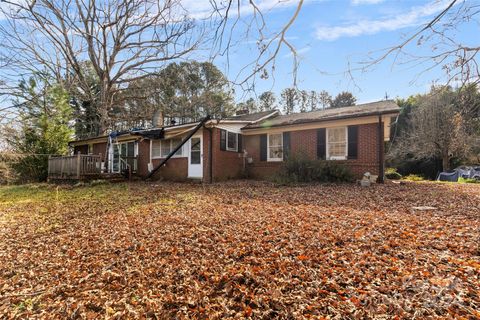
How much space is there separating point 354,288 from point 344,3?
10.7 ft

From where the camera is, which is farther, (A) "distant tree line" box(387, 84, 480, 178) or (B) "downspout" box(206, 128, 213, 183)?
(A) "distant tree line" box(387, 84, 480, 178)

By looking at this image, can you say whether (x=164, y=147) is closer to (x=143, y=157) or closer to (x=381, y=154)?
(x=143, y=157)

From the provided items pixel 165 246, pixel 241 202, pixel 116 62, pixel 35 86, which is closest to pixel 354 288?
pixel 165 246

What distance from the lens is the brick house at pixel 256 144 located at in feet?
30.1

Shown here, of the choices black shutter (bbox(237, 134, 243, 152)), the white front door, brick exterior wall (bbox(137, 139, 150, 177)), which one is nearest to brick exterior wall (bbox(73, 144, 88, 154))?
brick exterior wall (bbox(137, 139, 150, 177))

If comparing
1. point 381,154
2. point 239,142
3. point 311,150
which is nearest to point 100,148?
point 239,142

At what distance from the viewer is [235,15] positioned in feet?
9.03

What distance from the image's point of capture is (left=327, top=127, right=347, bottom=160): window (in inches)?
384

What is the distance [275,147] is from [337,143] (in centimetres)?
288

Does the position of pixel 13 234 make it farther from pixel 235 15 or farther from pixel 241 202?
pixel 235 15

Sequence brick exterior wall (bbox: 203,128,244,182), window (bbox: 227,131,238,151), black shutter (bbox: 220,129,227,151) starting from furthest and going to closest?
window (bbox: 227,131,238,151) < black shutter (bbox: 220,129,227,151) < brick exterior wall (bbox: 203,128,244,182)

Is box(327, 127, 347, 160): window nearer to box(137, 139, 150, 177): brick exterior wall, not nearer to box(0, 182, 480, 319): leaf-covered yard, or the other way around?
box(0, 182, 480, 319): leaf-covered yard

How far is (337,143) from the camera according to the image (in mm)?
9938

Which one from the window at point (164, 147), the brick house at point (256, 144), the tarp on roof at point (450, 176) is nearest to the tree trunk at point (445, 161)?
A: the tarp on roof at point (450, 176)
